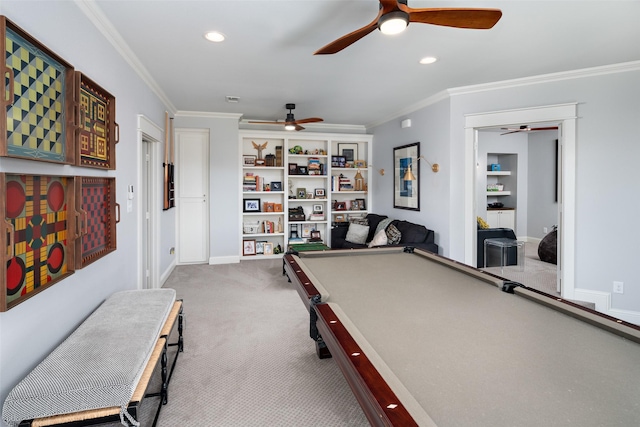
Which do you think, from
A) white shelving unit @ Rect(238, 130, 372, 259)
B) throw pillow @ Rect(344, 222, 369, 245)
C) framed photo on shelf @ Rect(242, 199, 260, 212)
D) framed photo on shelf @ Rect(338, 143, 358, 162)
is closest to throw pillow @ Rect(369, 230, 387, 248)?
throw pillow @ Rect(344, 222, 369, 245)

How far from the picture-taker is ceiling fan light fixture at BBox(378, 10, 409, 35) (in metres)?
1.76

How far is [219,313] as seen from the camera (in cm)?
342

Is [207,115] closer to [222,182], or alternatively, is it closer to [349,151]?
[222,182]

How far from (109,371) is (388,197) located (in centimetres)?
496

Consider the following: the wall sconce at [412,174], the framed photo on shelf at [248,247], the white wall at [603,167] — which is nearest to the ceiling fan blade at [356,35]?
the white wall at [603,167]

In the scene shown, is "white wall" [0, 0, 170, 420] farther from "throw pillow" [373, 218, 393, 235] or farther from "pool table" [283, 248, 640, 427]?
"throw pillow" [373, 218, 393, 235]

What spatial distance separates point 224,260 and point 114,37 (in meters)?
3.69

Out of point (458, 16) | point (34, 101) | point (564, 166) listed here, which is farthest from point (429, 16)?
point (564, 166)

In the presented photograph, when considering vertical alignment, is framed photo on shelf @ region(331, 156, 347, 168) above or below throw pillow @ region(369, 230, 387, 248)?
above

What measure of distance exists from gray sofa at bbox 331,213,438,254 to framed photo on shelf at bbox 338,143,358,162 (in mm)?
1265

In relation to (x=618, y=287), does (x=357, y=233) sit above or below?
above

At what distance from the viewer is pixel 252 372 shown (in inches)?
92.1

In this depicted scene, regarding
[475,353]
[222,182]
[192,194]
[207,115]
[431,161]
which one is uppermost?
[207,115]

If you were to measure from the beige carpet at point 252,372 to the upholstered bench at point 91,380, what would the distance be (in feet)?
1.06
